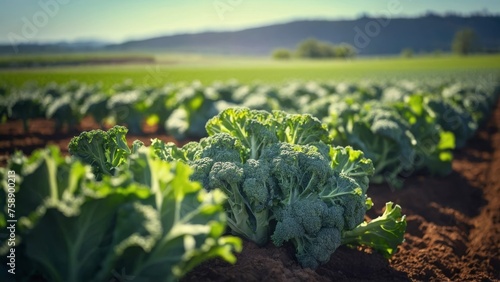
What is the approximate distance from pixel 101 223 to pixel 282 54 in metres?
124

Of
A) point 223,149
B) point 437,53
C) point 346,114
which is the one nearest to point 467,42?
point 437,53

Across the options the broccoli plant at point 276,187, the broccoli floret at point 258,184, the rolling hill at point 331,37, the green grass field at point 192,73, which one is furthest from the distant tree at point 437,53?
the broccoli floret at point 258,184

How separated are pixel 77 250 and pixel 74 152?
5.32 ft

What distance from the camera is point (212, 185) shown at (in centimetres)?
435

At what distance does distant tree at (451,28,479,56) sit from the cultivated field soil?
456 ft

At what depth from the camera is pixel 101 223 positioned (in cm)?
319

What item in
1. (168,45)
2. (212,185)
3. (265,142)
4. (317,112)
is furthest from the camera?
(168,45)

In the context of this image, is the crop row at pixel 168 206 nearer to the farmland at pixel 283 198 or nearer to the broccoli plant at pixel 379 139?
the farmland at pixel 283 198

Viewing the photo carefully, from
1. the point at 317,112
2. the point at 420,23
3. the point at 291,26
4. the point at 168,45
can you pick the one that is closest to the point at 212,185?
the point at 317,112

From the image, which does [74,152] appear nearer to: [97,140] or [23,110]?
[97,140]

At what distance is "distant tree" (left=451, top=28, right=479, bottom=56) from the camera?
131 meters

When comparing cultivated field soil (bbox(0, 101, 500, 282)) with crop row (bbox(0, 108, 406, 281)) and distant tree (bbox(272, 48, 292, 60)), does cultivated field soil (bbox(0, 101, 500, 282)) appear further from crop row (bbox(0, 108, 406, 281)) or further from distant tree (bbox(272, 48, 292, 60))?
distant tree (bbox(272, 48, 292, 60))

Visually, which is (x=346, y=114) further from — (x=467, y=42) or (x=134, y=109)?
(x=467, y=42)

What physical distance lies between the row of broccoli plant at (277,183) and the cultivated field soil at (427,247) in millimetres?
239
